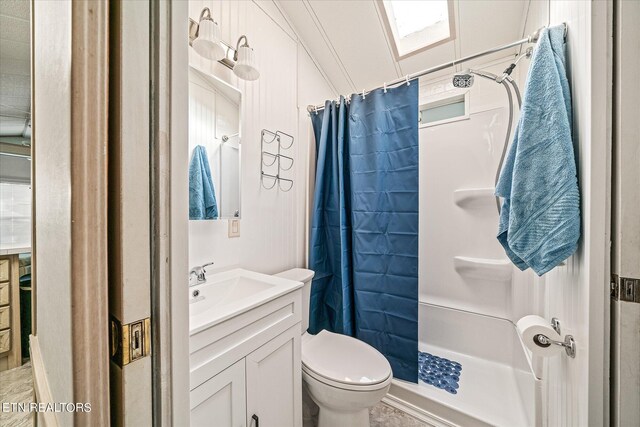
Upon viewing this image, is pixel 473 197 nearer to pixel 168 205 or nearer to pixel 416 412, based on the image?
pixel 416 412

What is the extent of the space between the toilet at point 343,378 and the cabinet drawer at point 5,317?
6.83ft

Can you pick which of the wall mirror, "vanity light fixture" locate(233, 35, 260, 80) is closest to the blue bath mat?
the wall mirror

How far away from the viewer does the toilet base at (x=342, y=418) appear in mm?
1115

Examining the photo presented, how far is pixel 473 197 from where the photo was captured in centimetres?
172

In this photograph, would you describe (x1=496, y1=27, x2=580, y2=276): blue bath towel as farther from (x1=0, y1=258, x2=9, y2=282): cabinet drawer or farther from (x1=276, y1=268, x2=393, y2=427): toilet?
(x1=0, y1=258, x2=9, y2=282): cabinet drawer

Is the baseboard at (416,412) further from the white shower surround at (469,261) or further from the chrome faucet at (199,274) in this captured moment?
the chrome faucet at (199,274)

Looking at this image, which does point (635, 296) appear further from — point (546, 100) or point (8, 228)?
point (8, 228)

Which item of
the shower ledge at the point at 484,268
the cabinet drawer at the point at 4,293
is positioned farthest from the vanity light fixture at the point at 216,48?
the cabinet drawer at the point at 4,293

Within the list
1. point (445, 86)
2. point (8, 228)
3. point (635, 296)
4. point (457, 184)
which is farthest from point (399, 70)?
point (8, 228)

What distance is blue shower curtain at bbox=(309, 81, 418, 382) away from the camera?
1.38 m

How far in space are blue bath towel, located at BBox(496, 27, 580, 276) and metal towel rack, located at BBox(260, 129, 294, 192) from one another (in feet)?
3.94

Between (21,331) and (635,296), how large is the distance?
3178 mm

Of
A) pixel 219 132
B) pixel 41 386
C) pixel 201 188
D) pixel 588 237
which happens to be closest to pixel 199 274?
pixel 201 188

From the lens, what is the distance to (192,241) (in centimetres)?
109
